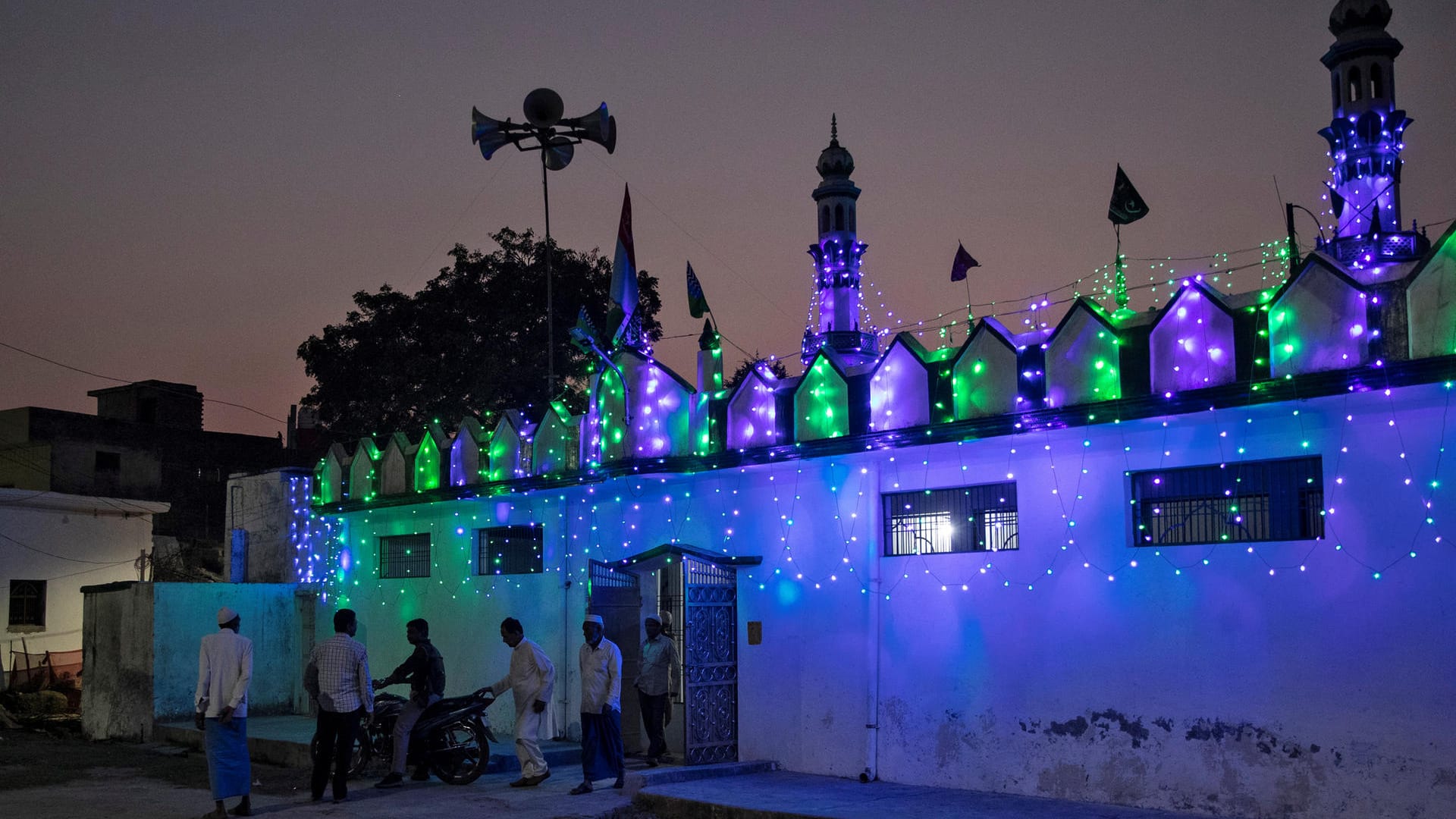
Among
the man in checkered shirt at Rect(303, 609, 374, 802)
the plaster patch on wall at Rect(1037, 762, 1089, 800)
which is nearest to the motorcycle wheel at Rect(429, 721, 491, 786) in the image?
the man in checkered shirt at Rect(303, 609, 374, 802)

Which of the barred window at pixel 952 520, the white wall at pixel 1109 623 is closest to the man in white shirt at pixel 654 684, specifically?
the white wall at pixel 1109 623

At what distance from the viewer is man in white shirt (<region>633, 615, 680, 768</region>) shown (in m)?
A: 13.1

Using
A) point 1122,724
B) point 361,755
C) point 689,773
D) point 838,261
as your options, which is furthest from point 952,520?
point 838,261

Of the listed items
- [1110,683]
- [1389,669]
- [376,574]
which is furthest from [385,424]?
[1389,669]

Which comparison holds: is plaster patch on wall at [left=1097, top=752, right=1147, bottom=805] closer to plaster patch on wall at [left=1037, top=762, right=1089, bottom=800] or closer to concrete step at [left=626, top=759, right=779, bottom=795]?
plaster patch on wall at [left=1037, top=762, right=1089, bottom=800]

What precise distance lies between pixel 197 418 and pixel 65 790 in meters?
31.0

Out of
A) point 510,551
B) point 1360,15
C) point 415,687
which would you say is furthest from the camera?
point 1360,15

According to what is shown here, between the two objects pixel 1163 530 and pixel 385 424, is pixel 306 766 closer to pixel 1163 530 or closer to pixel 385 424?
pixel 1163 530

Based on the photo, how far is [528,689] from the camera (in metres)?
11.8

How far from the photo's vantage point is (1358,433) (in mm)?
9555

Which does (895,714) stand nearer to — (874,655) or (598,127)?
(874,655)

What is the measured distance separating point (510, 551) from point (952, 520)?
691cm

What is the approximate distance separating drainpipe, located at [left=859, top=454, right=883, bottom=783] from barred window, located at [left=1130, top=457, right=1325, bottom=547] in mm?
2642

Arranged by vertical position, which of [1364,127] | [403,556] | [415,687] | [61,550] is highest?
[1364,127]
